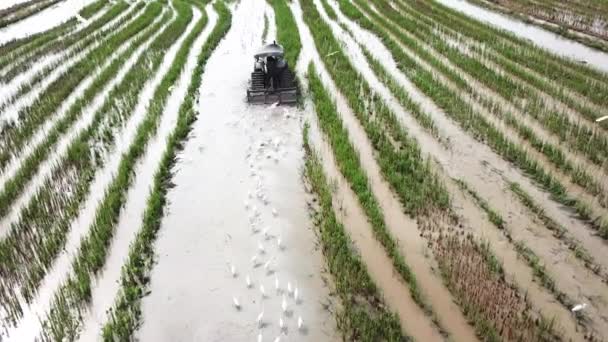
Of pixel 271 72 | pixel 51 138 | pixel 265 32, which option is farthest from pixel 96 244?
pixel 265 32

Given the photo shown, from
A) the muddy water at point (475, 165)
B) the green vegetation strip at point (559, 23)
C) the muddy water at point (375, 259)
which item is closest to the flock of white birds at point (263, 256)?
the muddy water at point (375, 259)

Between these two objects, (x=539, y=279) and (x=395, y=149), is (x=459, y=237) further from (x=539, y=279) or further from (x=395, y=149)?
(x=395, y=149)

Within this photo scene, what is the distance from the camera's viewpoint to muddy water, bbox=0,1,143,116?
9.07 meters

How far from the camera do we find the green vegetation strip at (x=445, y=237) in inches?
163

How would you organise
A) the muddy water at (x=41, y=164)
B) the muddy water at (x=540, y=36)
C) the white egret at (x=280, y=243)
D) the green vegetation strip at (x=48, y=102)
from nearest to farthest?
the white egret at (x=280, y=243) → the muddy water at (x=41, y=164) → the green vegetation strip at (x=48, y=102) → the muddy water at (x=540, y=36)

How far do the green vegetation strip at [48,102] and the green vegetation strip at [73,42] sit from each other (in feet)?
3.13

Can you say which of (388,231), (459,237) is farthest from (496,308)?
(388,231)

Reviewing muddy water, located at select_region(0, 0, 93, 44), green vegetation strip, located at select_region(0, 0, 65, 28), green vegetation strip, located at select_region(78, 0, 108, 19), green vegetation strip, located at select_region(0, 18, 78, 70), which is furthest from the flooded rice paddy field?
green vegetation strip, located at select_region(0, 0, 65, 28)

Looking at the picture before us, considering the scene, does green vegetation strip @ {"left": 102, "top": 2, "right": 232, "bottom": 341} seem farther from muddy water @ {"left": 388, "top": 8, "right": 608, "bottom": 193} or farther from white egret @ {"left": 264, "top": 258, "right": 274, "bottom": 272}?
muddy water @ {"left": 388, "top": 8, "right": 608, "bottom": 193}

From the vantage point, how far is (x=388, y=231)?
17.7 ft

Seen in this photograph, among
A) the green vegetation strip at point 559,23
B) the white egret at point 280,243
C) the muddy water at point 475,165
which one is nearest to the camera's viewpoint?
the white egret at point 280,243

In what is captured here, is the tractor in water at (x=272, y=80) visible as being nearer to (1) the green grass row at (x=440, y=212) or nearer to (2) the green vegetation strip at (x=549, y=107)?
(1) the green grass row at (x=440, y=212)

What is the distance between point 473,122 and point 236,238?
4.19m

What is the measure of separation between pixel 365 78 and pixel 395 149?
3.12m
